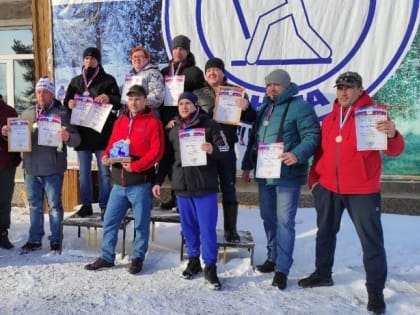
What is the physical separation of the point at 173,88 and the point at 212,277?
74.1 inches

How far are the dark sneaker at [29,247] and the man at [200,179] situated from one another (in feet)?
6.06

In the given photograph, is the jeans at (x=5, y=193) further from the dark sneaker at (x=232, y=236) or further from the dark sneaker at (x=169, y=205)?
the dark sneaker at (x=232, y=236)

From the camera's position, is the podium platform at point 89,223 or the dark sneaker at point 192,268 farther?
the podium platform at point 89,223

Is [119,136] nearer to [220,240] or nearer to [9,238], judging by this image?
[220,240]

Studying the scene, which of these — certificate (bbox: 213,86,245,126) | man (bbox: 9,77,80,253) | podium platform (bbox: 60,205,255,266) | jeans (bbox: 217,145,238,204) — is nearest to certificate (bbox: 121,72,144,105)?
man (bbox: 9,77,80,253)

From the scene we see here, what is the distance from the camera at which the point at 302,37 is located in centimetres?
597

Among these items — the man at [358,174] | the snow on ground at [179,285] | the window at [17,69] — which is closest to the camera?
the man at [358,174]

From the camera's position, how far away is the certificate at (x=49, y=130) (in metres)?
4.61

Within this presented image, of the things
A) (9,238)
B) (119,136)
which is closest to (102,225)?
(119,136)

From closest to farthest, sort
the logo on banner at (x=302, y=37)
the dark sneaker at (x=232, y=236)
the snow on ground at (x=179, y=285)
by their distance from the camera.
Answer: the snow on ground at (x=179, y=285)
the dark sneaker at (x=232, y=236)
the logo on banner at (x=302, y=37)

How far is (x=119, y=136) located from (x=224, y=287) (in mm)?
1664

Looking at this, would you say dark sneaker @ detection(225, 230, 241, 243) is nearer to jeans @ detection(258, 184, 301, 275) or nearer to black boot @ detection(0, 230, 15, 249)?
jeans @ detection(258, 184, 301, 275)

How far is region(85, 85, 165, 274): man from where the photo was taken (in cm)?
418

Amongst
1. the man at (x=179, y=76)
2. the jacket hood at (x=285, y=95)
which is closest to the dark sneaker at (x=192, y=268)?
the man at (x=179, y=76)
